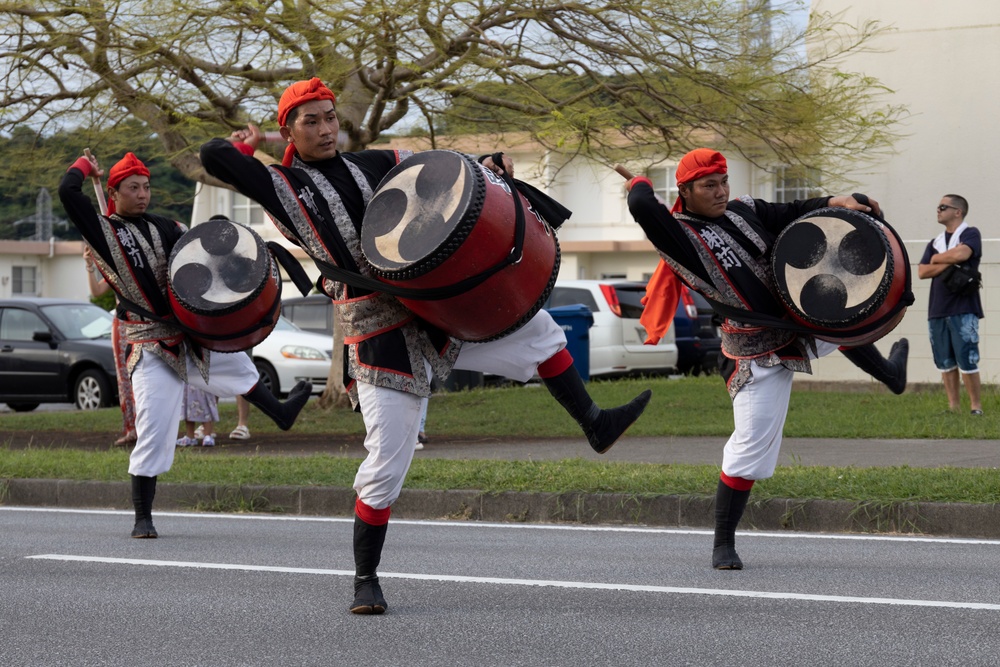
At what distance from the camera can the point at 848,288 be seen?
6.30 metres

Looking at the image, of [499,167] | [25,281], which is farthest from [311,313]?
[25,281]

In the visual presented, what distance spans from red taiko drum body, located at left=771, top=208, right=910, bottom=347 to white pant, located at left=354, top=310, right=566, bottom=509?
1.25 metres

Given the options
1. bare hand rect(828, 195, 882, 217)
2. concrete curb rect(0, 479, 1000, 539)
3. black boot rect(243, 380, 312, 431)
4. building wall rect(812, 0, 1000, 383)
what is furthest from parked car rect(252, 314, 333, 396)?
bare hand rect(828, 195, 882, 217)

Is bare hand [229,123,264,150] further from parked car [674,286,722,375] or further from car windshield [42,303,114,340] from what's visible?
parked car [674,286,722,375]

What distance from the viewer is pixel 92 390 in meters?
18.8

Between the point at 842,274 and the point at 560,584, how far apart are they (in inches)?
74.0

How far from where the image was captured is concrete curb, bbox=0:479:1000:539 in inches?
318

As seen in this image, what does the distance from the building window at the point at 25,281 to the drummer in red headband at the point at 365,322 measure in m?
45.4

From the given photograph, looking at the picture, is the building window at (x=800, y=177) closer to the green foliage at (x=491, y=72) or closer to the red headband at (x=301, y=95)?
the green foliage at (x=491, y=72)

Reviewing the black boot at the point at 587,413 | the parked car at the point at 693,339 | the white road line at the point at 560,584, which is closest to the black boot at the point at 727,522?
the white road line at the point at 560,584

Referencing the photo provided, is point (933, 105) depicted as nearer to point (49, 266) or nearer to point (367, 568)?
point (367, 568)

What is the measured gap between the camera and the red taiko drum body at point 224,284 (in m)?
7.61

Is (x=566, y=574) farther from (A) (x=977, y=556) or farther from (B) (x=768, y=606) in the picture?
(A) (x=977, y=556)

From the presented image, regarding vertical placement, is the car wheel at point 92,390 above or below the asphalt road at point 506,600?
below
